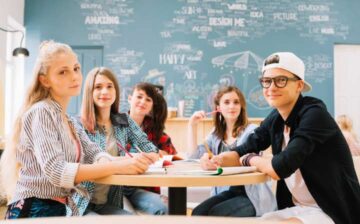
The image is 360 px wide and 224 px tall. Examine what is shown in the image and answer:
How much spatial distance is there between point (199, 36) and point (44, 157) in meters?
4.93

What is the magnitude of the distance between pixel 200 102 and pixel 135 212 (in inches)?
158

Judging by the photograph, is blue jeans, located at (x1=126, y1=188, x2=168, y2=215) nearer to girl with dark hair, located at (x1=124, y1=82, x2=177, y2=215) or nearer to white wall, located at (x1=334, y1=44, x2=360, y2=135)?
girl with dark hair, located at (x1=124, y1=82, x2=177, y2=215)

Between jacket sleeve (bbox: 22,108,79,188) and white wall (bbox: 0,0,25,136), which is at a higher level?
white wall (bbox: 0,0,25,136)

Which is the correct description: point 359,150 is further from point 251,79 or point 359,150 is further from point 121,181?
point 121,181

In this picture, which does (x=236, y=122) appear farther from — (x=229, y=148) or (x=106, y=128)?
(x=106, y=128)

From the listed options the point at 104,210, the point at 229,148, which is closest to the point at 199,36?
the point at 229,148

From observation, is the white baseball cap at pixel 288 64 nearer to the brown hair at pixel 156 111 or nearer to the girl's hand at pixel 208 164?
the girl's hand at pixel 208 164

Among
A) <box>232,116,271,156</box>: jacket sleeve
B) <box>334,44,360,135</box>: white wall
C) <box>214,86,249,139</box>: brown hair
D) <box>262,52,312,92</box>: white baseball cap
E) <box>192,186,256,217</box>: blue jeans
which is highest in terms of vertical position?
<box>334,44,360,135</box>: white wall

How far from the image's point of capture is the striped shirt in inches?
49.7

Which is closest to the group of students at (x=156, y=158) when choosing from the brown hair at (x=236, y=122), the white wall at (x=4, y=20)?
the brown hair at (x=236, y=122)

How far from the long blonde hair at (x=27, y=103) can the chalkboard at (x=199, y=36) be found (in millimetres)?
4311

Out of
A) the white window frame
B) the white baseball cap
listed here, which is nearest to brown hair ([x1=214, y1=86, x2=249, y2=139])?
the white baseball cap

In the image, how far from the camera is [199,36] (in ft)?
19.4

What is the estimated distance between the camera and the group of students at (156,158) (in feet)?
4.27
